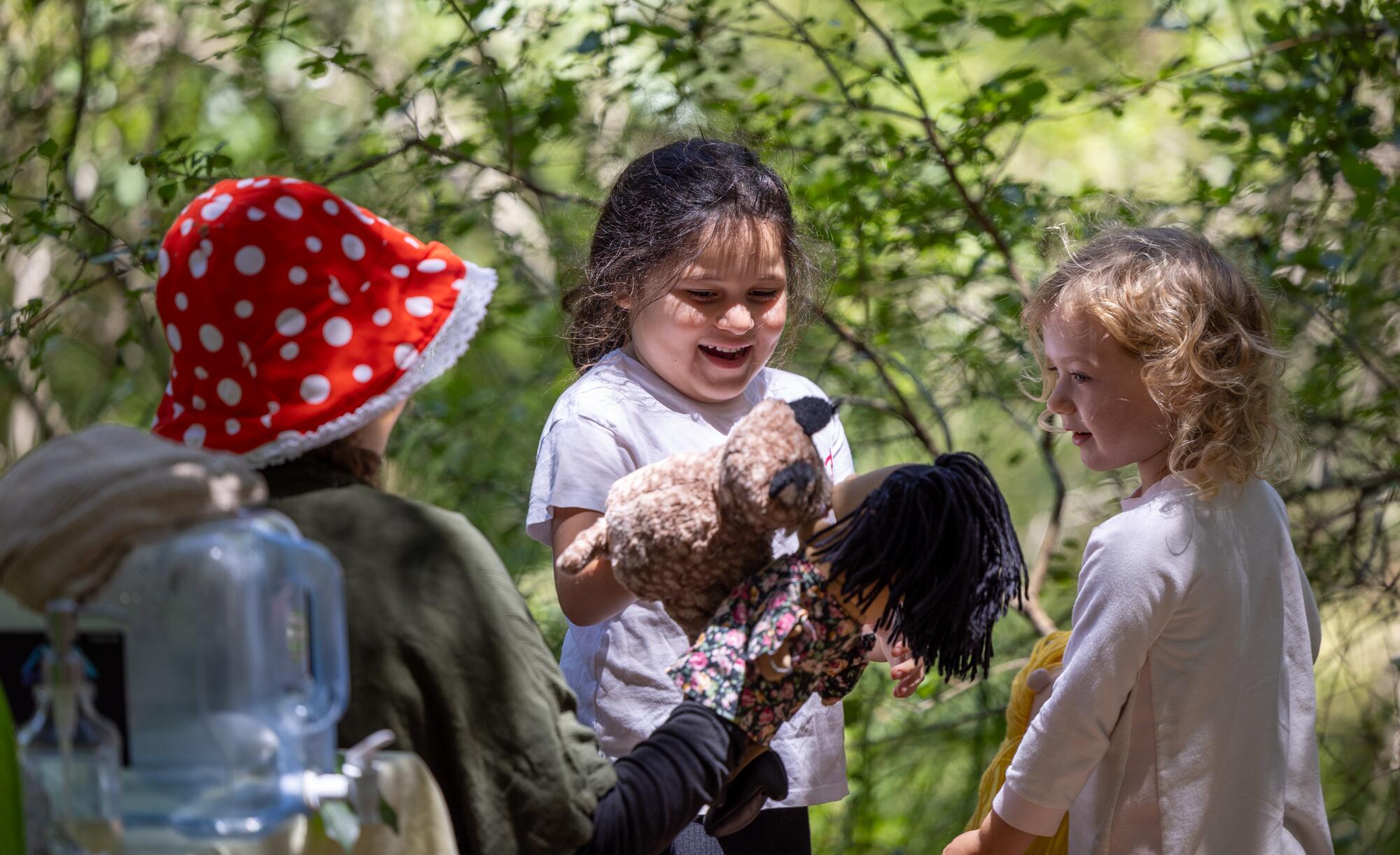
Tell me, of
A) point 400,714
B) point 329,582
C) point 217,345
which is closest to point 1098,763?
point 400,714

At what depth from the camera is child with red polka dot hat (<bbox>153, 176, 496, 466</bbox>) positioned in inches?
44.9

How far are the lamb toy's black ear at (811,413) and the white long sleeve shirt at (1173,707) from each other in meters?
0.50

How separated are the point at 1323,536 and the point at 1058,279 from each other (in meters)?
2.19

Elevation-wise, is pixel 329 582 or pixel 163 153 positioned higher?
pixel 329 582

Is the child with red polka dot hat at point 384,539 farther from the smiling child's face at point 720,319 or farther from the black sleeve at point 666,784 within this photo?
the smiling child's face at point 720,319

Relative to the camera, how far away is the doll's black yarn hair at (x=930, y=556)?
117 centimetres

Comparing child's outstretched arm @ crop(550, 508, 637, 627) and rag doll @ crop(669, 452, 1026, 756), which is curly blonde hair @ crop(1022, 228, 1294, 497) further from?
child's outstretched arm @ crop(550, 508, 637, 627)

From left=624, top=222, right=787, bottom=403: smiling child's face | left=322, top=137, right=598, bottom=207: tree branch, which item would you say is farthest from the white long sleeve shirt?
left=322, top=137, right=598, bottom=207: tree branch

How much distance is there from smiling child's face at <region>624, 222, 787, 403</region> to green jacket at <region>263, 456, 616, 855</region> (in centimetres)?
63

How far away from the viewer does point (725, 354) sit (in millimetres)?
1738

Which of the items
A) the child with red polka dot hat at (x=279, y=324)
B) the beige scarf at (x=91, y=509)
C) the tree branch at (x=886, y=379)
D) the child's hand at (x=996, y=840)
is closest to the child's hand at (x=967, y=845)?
the child's hand at (x=996, y=840)

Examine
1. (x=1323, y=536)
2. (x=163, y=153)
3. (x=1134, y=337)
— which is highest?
(x=1134, y=337)

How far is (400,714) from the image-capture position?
44.4 inches

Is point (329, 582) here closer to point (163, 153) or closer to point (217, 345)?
point (217, 345)
